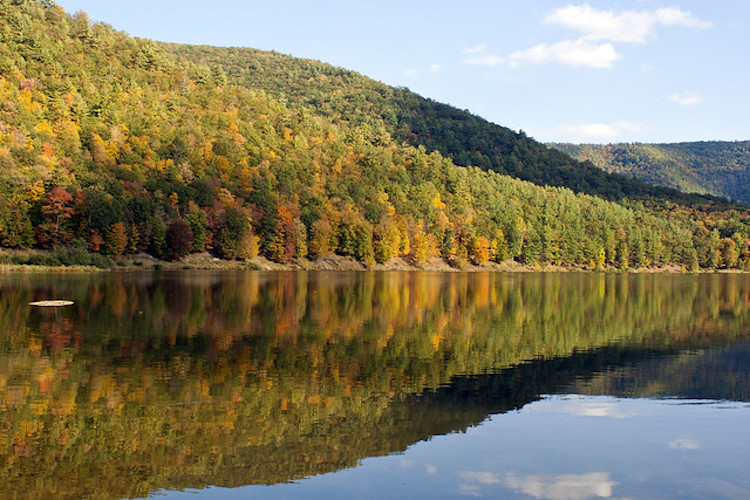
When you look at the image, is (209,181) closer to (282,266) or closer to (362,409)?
(282,266)

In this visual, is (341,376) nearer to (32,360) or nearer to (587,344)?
(32,360)

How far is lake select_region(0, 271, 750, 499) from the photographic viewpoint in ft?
47.8

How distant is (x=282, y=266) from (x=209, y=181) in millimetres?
18617

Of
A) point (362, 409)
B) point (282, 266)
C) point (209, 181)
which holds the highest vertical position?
point (209, 181)

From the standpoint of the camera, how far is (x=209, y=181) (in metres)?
126

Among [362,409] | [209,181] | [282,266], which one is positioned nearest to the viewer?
[362,409]

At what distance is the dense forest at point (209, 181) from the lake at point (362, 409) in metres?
64.6

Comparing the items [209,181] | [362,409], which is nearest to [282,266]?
[209,181]

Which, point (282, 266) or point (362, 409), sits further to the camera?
point (282, 266)

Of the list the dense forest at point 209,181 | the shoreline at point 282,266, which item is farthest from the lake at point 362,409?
the dense forest at point 209,181

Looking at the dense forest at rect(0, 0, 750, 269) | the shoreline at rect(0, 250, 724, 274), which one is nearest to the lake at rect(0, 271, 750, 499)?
the shoreline at rect(0, 250, 724, 274)

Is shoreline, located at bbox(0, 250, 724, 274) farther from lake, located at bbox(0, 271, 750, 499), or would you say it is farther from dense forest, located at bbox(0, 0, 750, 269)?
lake, located at bbox(0, 271, 750, 499)

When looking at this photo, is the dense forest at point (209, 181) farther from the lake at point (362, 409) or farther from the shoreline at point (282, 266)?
the lake at point (362, 409)

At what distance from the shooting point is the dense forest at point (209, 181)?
10225 centimetres
